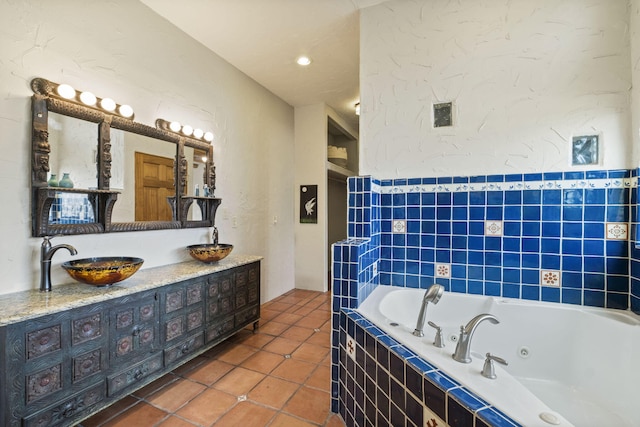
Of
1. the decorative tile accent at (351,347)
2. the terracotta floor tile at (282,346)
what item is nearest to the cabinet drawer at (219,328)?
the terracotta floor tile at (282,346)

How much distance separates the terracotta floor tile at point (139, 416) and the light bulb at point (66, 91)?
6.53 ft

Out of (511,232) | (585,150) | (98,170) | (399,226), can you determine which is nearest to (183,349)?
(98,170)

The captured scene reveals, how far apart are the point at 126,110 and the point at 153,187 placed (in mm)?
600

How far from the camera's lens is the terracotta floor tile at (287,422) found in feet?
5.18

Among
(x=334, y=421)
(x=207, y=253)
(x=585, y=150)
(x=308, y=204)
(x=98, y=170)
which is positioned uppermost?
(x=585, y=150)

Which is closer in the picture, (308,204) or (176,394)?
(176,394)

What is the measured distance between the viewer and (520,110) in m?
1.82

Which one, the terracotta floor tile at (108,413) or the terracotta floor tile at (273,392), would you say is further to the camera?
the terracotta floor tile at (273,392)

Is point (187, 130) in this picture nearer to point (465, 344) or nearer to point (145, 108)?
point (145, 108)

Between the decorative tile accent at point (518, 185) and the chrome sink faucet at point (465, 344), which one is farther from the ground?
the decorative tile accent at point (518, 185)

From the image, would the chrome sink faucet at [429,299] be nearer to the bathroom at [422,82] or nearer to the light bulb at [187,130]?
the bathroom at [422,82]

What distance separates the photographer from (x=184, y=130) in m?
2.46

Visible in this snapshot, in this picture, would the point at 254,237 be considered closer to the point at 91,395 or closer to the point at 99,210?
the point at 99,210

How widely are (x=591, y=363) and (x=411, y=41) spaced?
2359mm
